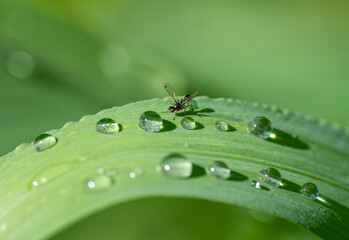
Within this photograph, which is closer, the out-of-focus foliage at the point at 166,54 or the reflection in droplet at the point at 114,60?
the out-of-focus foliage at the point at 166,54

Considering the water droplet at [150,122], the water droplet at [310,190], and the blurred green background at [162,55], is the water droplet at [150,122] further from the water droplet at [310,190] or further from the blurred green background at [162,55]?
the blurred green background at [162,55]

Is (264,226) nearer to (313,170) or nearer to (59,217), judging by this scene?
(313,170)

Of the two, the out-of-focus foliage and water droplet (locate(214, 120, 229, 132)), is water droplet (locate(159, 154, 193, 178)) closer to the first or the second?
water droplet (locate(214, 120, 229, 132))

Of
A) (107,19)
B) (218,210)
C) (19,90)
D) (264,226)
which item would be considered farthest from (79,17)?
(264,226)

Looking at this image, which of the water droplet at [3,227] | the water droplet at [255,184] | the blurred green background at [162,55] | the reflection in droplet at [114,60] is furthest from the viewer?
the reflection in droplet at [114,60]

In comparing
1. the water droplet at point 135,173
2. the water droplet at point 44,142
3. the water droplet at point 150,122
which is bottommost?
the water droplet at point 135,173

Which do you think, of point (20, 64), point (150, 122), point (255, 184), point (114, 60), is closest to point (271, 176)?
point (255, 184)

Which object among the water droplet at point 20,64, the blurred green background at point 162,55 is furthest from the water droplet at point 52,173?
the water droplet at point 20,64

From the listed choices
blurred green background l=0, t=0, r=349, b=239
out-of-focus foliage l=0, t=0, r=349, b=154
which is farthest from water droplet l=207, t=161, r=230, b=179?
out-of-focus foliage l=0, t=0, r=349, b=154
